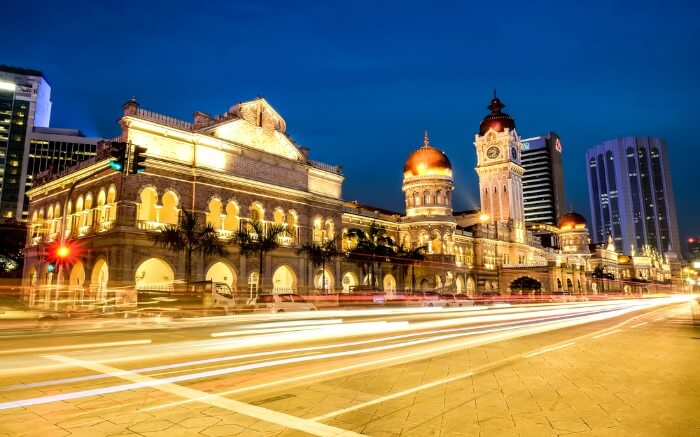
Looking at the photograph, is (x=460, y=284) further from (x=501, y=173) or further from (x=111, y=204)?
(x=111, y=204)

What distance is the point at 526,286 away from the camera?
6844 cm

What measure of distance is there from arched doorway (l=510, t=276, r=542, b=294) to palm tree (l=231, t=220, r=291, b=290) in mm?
43598

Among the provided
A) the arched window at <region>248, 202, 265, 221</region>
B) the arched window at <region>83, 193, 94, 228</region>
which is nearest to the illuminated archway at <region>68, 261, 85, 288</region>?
the arched window at <region>83, 193, 94, 228</region>

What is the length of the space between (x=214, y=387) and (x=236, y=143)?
3124cm

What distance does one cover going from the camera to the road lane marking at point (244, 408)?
5270 millimetres

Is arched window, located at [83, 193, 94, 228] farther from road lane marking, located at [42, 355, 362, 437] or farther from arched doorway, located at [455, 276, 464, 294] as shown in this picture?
arched doorway, located at [455, 276, 464, 294]

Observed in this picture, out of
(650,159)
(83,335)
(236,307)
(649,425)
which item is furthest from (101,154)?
(650,159)

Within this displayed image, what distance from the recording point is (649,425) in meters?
5.57

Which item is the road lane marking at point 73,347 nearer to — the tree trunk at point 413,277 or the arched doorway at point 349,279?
the arched doorway at point 349,279

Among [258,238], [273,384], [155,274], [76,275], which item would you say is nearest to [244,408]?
[273,384]

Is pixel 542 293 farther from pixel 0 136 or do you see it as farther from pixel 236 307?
pixel 0 136

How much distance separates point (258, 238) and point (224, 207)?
396cm

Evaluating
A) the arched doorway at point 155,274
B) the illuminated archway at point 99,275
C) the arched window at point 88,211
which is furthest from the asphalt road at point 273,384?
the arched window at point 88,211

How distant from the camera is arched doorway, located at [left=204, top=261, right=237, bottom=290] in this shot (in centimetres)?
3494
